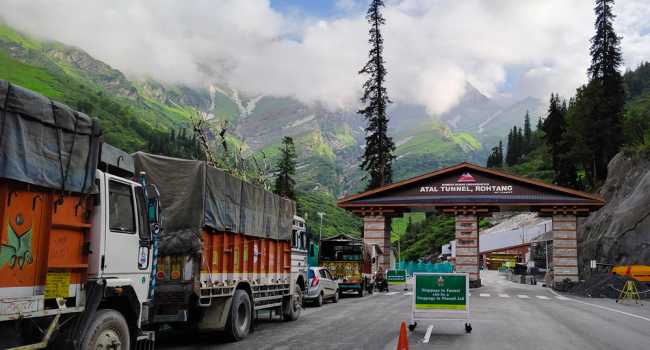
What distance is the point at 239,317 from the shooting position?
42.8 ft

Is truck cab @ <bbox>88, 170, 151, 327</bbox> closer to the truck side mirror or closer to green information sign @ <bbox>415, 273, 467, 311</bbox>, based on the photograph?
the truck side mirror

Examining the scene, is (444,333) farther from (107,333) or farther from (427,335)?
(107,333)

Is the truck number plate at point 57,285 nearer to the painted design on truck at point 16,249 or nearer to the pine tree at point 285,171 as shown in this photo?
the painted design on truck at point 16,249

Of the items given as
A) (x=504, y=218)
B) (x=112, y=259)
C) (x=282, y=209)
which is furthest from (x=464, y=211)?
(x=504, y=218)

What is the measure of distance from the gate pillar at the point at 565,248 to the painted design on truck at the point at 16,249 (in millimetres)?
41440

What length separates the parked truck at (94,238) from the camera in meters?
6.44

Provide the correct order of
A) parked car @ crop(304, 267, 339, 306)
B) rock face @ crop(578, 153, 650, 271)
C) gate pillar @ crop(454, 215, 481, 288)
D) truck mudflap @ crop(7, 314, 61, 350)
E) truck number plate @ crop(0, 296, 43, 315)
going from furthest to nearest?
gate pillar @ crop(454, 215, 481, 288), rock face @ crop(578, 153, 650, 271), parked car @ crop(304, 267, 339, 306), truck mudflap @ crop(7, 314, 61, 350), truck number plate @ crop(0, 296, 43, 315)

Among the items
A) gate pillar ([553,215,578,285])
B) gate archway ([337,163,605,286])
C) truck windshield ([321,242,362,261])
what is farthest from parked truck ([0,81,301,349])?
gate pillar ([553,215,578,285])

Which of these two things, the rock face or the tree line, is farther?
the tree line

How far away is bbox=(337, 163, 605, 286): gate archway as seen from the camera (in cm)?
4228

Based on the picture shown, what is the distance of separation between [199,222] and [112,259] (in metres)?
3.49

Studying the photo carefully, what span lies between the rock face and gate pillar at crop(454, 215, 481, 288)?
31.8ft

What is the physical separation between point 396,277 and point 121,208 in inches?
1576

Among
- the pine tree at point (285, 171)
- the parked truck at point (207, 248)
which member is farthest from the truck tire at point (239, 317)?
the pine tree at point (285, 171)
